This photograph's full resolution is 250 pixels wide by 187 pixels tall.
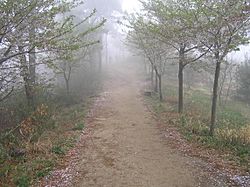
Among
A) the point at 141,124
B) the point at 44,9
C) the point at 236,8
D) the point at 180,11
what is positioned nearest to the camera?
the point at 236,8

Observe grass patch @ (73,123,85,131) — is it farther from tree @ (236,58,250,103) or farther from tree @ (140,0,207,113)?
tree @ (236,58,250,103)

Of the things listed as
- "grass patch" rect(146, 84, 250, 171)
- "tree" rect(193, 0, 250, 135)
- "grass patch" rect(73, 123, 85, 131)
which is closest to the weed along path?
"grass patch" rect(73, 123, 85, 131)

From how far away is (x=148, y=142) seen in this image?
1134 centimetres

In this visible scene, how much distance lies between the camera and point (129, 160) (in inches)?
367

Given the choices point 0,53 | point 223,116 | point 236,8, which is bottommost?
point 223,116

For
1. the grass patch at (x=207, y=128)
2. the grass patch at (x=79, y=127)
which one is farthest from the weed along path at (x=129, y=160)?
the grass patch at (x=207, y=128)

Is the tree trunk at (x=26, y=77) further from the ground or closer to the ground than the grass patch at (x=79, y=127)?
further from the ground

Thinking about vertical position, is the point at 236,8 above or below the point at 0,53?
above

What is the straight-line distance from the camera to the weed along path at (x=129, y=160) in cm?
778

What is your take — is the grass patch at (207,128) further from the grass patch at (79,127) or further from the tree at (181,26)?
the grass patch at (79,127)

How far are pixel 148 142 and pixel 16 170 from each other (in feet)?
15.9

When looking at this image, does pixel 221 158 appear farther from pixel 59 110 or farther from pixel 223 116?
pixel 59 110

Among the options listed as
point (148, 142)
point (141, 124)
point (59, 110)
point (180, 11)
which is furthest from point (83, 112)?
point (180, 11)

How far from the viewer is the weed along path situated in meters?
7.78
